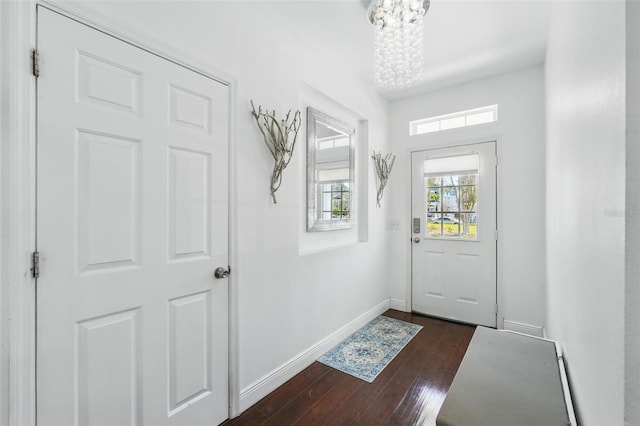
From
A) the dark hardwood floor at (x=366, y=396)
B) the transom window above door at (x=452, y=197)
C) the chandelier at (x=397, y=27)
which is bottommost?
the dark hardwood floor at (x=366, y=396)

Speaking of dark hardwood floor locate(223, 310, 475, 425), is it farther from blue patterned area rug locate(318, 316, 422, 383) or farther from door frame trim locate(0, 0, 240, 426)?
door frame trim locate(0, 0, 240, 426)

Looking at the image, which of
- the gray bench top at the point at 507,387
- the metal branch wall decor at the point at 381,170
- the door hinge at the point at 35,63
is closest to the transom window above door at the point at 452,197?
the metal branch wall decor at the point at 381,170

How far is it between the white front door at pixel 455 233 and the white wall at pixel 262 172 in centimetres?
143

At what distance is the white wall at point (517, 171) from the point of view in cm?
291

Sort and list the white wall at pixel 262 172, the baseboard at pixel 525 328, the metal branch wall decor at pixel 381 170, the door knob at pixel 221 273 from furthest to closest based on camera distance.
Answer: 1. the metal branch wall decor at pixel 381 170
2. the baseboard at pixel 525 328
3. the door knob at pixel 221 273
4. the white wall at pixel 262 172

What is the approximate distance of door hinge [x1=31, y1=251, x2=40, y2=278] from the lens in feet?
3.58

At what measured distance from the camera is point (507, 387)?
4.06 ft

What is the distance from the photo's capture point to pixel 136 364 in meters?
1.38

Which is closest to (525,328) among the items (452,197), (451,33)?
(452,197)

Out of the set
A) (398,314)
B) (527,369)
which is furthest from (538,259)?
(527,369)

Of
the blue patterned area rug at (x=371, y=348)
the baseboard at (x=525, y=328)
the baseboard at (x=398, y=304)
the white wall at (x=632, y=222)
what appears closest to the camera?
the white wall at (x=632, y=222)

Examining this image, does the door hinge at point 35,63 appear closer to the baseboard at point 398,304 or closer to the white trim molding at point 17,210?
the white trim molding at point 17,210

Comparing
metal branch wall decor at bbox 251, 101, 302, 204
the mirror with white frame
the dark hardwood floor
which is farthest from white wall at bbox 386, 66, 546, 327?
metal branch wall decor at bbox 251, 101, 302, 204

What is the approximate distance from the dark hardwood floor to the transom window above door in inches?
52.7
